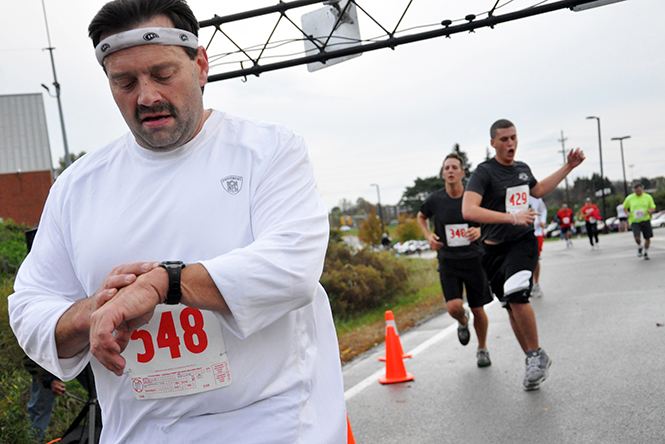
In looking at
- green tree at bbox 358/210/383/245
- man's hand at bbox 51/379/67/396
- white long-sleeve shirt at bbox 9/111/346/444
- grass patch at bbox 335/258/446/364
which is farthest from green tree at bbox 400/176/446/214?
white long-sleeve shirt at bbox 9/111/346/444

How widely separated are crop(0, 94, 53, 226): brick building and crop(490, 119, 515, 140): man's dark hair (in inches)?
1269

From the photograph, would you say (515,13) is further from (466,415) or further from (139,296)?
(139,296)

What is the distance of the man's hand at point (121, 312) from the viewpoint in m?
1.55

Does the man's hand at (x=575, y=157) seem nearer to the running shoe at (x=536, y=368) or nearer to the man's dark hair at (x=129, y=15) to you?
the running shoe at (x=536, y=368)

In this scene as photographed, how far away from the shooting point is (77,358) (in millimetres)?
1836

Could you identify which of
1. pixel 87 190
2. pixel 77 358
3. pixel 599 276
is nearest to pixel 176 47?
pixel 87 190

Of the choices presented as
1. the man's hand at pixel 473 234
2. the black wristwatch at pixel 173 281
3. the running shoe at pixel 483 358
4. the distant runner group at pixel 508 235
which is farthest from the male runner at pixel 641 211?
the black wristwatch at pixel 173 281

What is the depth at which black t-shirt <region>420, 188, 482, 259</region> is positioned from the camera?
814 cm

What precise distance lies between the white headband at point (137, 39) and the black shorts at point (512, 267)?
16.1ft

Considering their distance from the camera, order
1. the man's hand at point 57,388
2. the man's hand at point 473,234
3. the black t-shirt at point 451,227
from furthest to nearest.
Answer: the black t-shirt at point 451,227 → the man's hand at point 473,234 → the man's hand at point 57,388

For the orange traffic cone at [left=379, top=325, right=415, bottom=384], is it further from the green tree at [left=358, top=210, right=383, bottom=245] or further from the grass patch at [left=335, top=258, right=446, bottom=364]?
the green tree at [left=358, top=210, right=383, bottom=245]

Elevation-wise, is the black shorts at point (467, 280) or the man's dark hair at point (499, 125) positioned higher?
the man's dark hair at point (499, 125)

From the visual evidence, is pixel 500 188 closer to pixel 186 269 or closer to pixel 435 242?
pixel 435 242

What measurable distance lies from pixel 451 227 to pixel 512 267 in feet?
6.45
